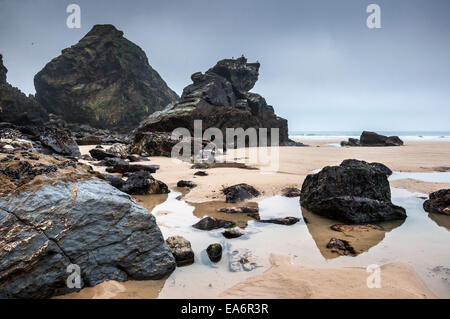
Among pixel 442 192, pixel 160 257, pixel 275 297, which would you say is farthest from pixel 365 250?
→ pixel 442 192

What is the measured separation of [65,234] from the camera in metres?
2.22

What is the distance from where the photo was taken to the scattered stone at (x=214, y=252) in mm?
2839

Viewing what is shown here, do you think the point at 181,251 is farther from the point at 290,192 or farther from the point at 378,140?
the point at 378,140

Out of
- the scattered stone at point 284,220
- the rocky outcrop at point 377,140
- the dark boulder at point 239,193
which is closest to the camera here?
the scattered stone at point 284,220

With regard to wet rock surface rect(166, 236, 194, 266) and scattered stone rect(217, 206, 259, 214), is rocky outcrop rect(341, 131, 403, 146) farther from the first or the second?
wet rock surface rect(166, 236, 194, 266)

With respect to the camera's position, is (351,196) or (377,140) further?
(377,140)

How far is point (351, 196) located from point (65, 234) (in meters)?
4.33

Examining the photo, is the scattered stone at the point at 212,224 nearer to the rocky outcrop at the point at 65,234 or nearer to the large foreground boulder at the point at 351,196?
the rocky outcrop at the point at 65,234

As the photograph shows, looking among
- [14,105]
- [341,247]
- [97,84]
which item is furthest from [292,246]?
[97,84]

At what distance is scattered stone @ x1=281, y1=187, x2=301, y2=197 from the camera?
18.7 feet

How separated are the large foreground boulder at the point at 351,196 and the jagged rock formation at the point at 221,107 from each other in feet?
41.0

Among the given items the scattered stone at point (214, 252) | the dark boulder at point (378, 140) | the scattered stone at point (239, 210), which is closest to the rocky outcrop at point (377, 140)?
the dark boulder at point (378, 140)

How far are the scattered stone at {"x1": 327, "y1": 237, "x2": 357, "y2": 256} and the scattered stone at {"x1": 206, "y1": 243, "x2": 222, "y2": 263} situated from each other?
1.44 metres

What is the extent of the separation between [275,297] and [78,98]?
246ft
